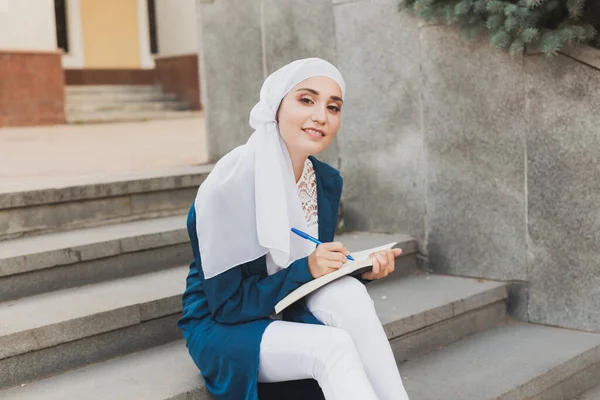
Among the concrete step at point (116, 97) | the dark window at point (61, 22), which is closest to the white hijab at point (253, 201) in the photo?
the concrete step at point (116, 97)

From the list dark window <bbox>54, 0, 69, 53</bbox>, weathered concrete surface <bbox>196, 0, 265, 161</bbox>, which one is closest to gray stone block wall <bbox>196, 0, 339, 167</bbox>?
weathered concrete surface <bbox>196, 0, 265, 161</bbox>

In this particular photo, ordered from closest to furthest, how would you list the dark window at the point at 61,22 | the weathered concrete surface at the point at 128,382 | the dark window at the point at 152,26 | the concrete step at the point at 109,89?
the weathered concrete surface at the point at 128,382, the concrete step at the point at 109,89, the dark window at the point at 61,22, the dark window at the point at 152,26

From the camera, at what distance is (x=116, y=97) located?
13.0 metres

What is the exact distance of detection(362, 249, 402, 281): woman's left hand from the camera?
2.55m

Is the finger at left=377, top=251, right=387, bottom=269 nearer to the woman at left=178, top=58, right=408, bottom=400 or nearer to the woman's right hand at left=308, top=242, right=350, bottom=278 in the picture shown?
Result: the woman at left=178, top=58, right=408, bottom=400

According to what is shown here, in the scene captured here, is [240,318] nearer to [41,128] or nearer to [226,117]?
[226,117]

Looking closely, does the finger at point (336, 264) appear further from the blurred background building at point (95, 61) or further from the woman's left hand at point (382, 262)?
the blurred background building at point (95, 61)

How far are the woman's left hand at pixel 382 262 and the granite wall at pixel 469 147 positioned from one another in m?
1.70

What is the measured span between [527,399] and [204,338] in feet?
5.07

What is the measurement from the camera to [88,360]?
3.03 m

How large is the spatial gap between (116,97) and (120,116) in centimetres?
136

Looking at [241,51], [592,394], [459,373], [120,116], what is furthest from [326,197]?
[120,116]

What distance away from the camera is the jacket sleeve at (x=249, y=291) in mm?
2465

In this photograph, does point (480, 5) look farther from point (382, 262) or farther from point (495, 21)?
point (382, 262)
